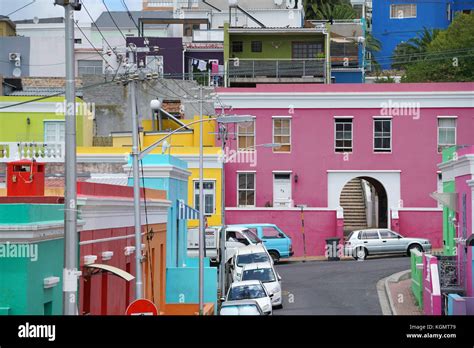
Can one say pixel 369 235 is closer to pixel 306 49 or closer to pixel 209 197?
pixel 209 197

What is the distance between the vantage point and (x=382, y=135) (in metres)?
47.7

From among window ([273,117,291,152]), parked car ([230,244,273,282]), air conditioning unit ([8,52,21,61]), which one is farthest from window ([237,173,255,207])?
parked car ([230,244,273,282])

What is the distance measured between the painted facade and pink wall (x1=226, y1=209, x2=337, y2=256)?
25.6 ft

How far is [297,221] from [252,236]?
7137 mm

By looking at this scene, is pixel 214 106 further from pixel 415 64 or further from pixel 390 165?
pixel 415 64

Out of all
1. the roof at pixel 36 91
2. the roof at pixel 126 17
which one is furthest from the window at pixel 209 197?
the roof at pixel 126 17

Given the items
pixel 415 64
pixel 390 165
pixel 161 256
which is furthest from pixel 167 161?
pixel 415 64

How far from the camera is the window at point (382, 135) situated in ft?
155

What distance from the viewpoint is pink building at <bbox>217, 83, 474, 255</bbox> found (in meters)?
46.5

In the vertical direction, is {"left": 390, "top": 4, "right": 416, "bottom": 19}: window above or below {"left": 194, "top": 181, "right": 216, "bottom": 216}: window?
above

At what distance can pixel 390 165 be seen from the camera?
47.1 m

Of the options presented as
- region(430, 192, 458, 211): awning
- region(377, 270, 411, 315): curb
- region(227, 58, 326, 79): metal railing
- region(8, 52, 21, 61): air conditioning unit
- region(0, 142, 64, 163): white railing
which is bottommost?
region(377, 270, 411, 315): curb

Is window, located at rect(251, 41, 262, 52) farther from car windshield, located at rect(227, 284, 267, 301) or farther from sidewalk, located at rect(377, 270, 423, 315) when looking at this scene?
car windshield, located at rect(227, 284, 267, 301)
